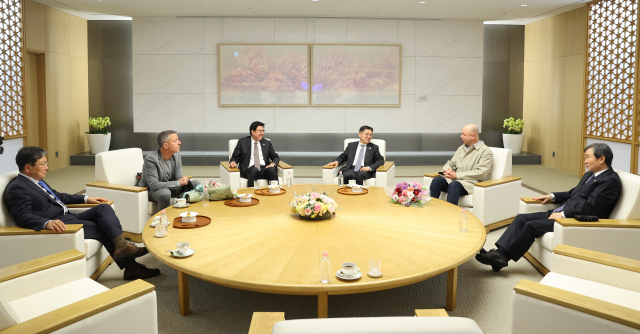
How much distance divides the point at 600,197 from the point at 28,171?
430 centimetres

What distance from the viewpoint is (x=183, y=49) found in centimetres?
1041

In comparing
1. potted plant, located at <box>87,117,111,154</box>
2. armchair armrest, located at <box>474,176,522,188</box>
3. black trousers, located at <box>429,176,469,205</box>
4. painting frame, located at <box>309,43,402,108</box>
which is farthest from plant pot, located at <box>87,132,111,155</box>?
armchair armrest, located at <box>474,176,522,188</box>

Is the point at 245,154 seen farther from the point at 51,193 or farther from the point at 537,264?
the point at 537,264

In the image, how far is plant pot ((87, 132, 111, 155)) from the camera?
34.1 ft

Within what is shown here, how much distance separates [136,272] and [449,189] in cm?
325

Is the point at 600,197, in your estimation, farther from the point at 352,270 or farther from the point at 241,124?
the point at 241,124

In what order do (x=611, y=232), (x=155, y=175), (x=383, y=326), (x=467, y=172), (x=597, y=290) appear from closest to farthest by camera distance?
1. (x=383, y=326)
2. (x=597, y=290)
3. (x=611, y=232)
4. (x=155, y=175)
5. (x=467, y=172)

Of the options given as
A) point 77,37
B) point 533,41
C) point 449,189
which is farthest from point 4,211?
point 533,41

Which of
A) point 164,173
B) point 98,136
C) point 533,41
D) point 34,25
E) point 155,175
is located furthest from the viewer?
point 533,41

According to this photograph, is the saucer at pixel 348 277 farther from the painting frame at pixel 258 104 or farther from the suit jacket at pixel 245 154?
the painting frame at pixel 258 104

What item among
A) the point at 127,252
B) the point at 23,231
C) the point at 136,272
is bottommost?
the point at 136,272

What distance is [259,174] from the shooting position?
6414mm

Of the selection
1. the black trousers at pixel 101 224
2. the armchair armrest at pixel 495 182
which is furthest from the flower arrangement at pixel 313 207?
the armchair armrest at pixel 495 182

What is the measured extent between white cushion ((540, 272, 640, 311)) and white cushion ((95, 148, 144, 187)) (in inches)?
159
